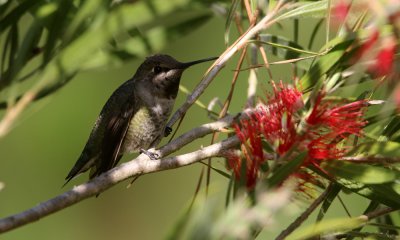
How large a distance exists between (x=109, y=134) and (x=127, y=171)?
3.67 ft

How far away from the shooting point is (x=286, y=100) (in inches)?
37.4

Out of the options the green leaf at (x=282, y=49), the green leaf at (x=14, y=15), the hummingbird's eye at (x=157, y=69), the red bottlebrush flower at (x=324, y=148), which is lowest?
the hummingbird's eye at (x=157, y=69)

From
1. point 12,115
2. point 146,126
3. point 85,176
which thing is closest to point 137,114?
point 146,126

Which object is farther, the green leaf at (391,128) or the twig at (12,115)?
the green leaf at (391,128)

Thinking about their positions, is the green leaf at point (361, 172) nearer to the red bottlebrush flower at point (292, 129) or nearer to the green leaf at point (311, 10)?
the red bottlebrush flower at point (292, 129)

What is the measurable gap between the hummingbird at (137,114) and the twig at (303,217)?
100 cm

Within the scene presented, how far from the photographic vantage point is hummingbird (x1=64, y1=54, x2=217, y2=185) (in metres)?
2.04

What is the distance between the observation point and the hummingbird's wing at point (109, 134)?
1.99 metres

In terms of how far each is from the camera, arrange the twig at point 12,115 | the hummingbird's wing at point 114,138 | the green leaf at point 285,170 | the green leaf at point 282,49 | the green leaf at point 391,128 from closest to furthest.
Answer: the twig at point 12,115 → the green leaf at point 285,170 → the green leaf at point 391,128 → the green leaf at point 282,49 → the hummingbird's wing at point 114,138

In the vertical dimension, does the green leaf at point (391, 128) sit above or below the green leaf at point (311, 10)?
below

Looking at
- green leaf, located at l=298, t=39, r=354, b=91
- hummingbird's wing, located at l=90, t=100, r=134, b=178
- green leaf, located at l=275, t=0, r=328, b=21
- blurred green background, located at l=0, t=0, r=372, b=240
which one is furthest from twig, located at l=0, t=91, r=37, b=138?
blurred green background, located at l=0, t=0, r=372, b=240

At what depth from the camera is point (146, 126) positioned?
2.04m

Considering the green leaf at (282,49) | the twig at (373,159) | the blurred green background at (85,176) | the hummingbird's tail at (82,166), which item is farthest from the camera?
the blurred green background at (85,176)

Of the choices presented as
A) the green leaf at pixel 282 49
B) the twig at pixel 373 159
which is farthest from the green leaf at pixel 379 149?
the green leaf at pixel 282 49
